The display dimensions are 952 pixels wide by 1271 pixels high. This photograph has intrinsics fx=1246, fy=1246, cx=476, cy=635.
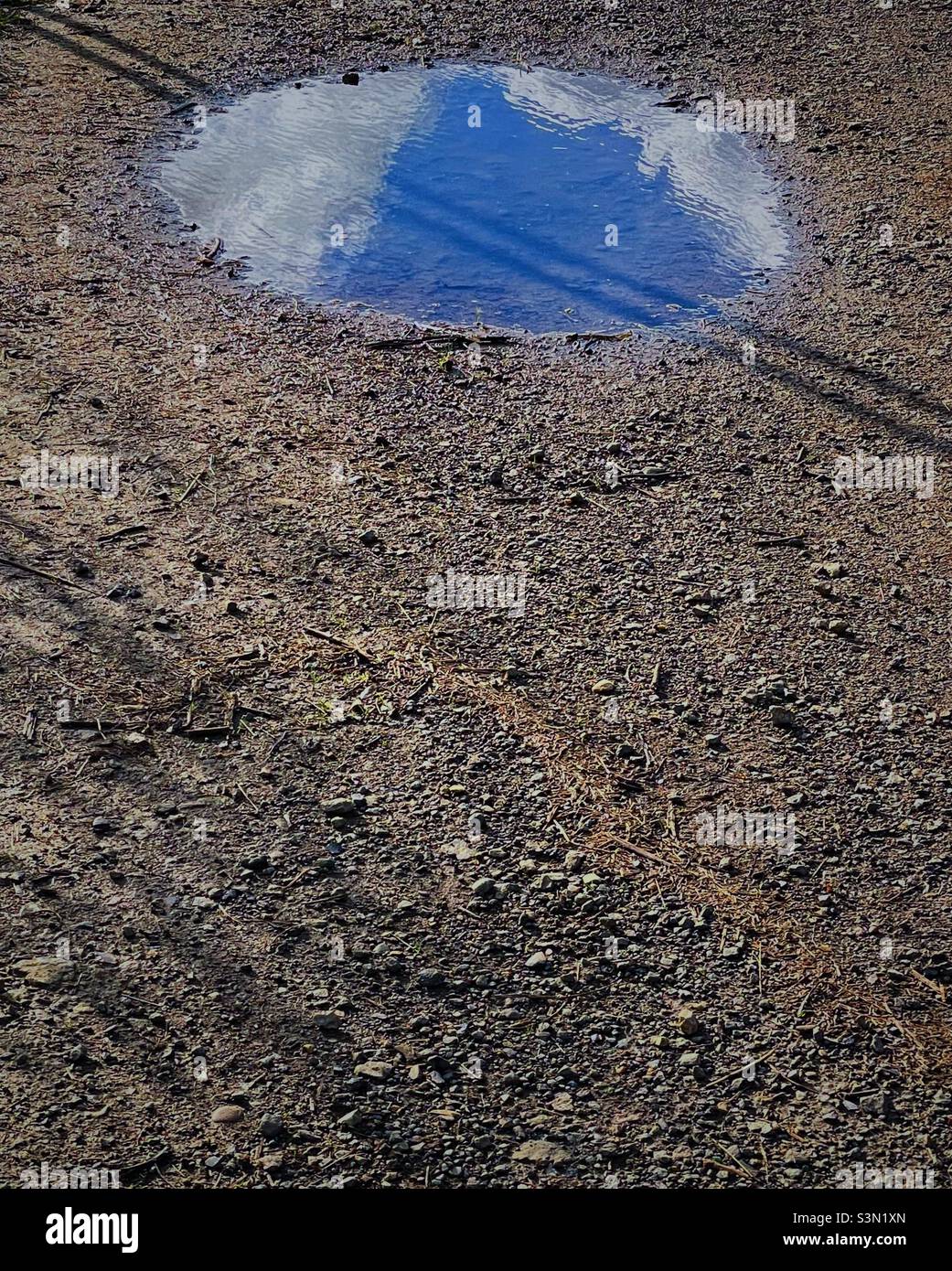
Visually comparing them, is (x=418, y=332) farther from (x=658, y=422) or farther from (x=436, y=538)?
(x=436, y=538)

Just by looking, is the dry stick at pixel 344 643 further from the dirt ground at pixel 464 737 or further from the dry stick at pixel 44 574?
the dry stick at pixel 44 574

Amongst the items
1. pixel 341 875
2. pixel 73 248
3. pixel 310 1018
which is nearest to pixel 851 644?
pixel 341 875

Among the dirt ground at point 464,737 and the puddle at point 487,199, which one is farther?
the puddle at point 487,199

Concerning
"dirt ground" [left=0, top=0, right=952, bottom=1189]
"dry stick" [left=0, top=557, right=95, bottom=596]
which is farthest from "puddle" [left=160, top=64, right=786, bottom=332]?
"dry stick" [left=0, top=557, right=95, bottom=596]

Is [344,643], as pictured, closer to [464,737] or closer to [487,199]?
[464,737]

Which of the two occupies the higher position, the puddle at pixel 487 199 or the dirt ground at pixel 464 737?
the puddle at pixel 487 199

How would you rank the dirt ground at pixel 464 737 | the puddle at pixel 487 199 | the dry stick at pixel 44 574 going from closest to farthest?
the dirt ground at pixel 464 737
the dry stick at pixel 44 574
the puddle at pixel 487 199

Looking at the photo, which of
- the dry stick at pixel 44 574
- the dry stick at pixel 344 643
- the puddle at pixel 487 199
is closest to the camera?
the dry stick at pixel 344 643

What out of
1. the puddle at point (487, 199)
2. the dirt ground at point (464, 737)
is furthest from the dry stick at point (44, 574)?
the puddle at point (487, 199)
